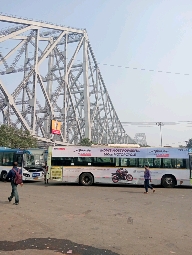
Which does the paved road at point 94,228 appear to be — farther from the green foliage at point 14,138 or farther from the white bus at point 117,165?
the green foliage at point 14,138

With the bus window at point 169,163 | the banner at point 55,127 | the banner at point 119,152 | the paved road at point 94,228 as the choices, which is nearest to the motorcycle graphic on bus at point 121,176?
the banner at point 119,152

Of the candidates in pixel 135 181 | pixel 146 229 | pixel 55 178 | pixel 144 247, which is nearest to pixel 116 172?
pixel 135 181

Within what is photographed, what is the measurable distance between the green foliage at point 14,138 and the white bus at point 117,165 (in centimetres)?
1851

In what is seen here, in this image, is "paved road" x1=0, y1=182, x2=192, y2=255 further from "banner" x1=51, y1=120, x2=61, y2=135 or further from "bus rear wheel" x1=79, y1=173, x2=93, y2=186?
"banner" x1=51, y1=120, x2=61, y2=135

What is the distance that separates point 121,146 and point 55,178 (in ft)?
16.8

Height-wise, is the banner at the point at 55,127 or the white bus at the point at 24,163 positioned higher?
the banner at the point at 55,127

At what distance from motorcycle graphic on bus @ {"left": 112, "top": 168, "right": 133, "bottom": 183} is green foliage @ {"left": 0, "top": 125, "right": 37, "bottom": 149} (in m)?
21.4

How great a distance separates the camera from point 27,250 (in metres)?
5.29

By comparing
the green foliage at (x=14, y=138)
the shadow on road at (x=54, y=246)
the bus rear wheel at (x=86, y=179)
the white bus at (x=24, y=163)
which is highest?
the green foliage at (x=14, y=138)

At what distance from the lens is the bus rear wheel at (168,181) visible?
1798 cm

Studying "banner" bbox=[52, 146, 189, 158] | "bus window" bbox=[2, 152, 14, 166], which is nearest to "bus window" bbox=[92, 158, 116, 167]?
"banner" bbox=[52, 146, 189, 158]

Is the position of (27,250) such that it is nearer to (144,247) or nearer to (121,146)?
(144,247)

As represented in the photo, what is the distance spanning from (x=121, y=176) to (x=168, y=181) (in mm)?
3068

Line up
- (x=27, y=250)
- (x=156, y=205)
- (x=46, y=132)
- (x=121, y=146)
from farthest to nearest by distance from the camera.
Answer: (x=46, y=132)
(x=121, y=146)
(x=156, y=205)
(x=27, y=250)
